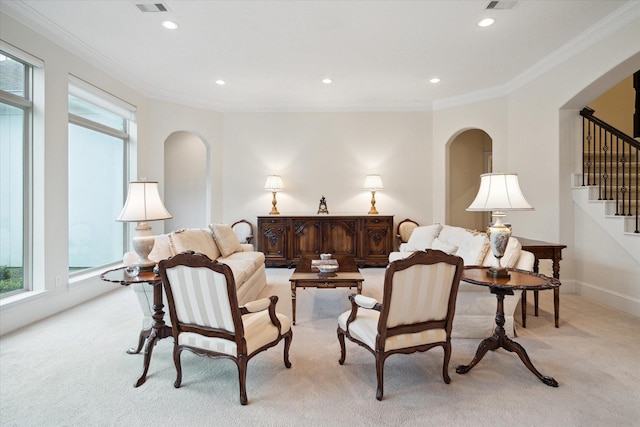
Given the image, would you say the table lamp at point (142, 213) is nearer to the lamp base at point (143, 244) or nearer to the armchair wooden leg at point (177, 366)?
the lamp base at point (143, 244)

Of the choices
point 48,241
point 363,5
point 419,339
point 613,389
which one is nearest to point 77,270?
point 48,241

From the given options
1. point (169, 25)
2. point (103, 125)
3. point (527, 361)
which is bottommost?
point (527, 361)

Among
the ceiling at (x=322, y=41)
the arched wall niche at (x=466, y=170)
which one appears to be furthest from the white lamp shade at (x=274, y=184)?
the arched wall niche at (x=466, y=170)

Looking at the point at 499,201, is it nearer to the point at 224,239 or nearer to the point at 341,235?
the point at 224,239

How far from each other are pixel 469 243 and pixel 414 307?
5.94 feet

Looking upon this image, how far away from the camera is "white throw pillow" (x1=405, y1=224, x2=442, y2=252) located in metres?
4.38

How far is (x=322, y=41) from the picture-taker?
3.86m

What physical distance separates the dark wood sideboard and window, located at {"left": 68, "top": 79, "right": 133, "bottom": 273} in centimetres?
226

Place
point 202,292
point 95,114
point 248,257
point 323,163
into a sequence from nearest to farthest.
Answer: point 202,292
point 248,257
point 95,114
point 323,163

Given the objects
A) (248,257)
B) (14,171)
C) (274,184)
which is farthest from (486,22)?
(14,171)

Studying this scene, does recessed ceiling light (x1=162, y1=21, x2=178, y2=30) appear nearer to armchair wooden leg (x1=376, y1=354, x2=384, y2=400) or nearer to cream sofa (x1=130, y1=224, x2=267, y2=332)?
cream sofa (x1=130, y1=224, x2=267, y2=332)

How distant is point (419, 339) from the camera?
2.08 meters

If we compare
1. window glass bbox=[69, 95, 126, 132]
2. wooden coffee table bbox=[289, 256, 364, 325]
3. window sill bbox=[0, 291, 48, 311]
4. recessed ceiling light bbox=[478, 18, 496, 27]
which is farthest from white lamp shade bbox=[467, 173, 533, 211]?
window glass bbox=[69, 95, 126, 132]

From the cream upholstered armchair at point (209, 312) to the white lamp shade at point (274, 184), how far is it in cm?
402
